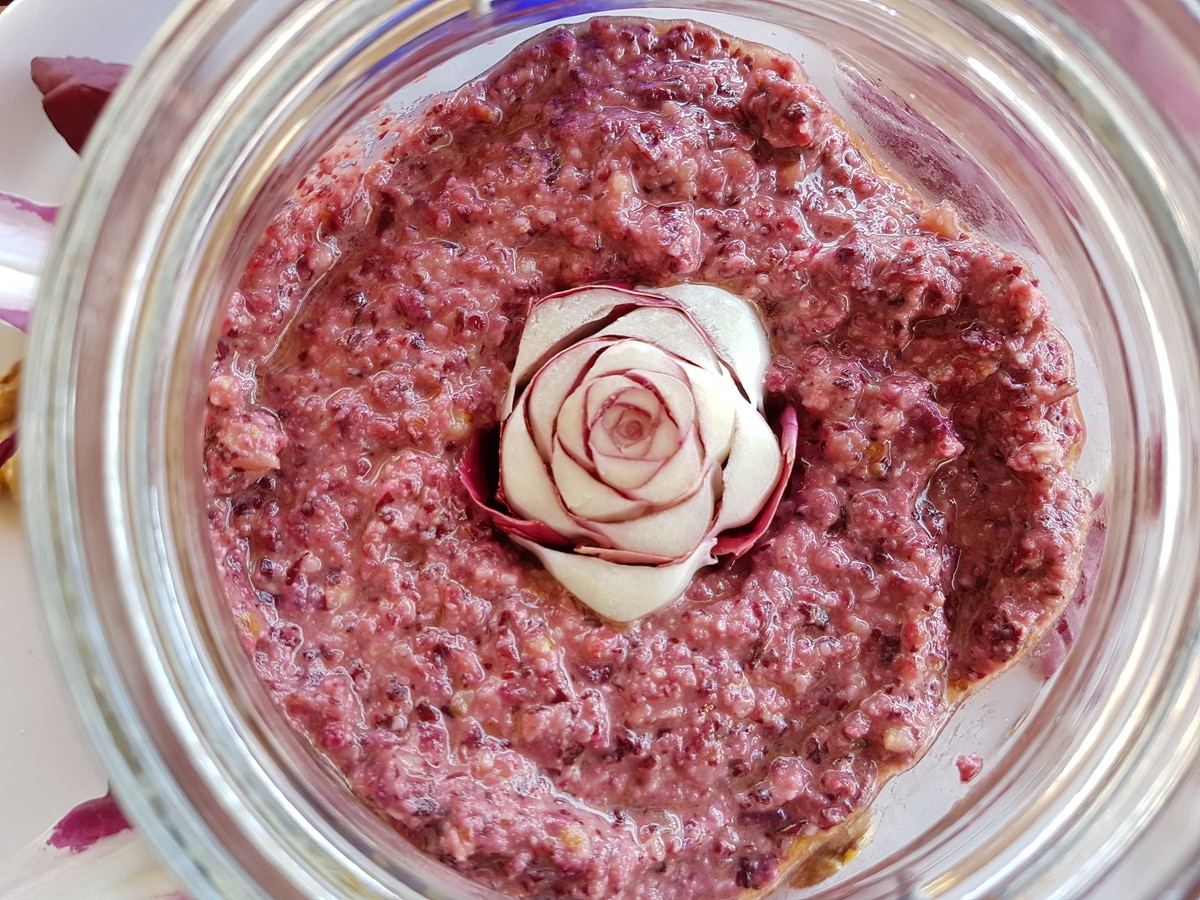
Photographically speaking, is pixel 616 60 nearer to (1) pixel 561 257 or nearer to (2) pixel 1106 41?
(1) pixel 561 257

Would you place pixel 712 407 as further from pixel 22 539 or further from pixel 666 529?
pixel 22 539

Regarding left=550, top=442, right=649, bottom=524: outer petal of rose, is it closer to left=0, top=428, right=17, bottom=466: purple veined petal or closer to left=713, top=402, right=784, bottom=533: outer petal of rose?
left=713, top=402, right=784, bottom=533: outer petal of rose

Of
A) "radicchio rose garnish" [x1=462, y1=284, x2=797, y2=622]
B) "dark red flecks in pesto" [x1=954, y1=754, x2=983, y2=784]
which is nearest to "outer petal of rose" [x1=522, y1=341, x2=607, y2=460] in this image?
"radicchio rose garnish" [x1=462, y1=284, x2=797, y2=622]

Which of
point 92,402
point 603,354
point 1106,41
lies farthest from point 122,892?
point 1106,41

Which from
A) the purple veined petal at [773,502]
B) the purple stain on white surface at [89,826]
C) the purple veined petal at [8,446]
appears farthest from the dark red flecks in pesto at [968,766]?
the purple veined petal at [8,446]

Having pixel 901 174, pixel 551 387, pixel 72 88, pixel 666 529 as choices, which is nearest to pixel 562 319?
pixel 551 387

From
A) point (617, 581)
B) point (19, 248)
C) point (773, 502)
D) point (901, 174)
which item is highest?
point (901, 174)
